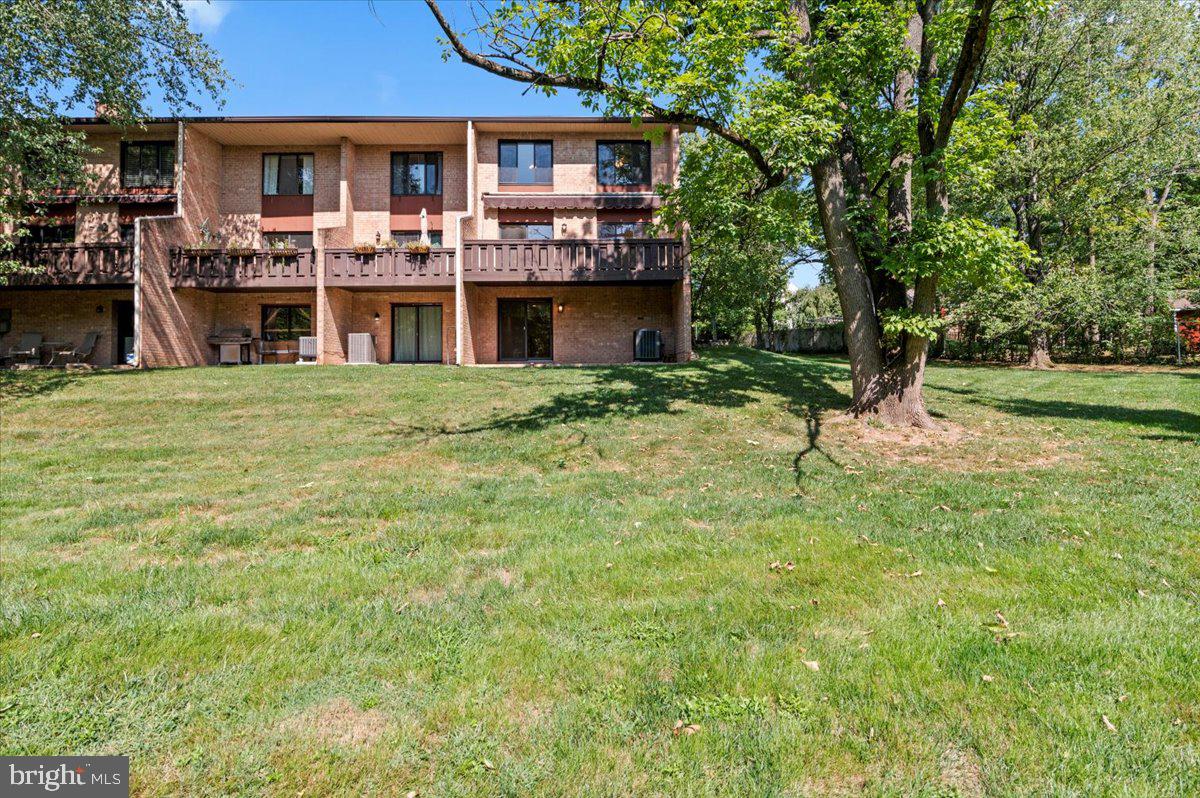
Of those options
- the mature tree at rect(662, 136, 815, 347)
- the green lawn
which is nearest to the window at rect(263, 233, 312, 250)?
the green lawn

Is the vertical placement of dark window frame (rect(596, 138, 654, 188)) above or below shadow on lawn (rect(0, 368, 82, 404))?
above

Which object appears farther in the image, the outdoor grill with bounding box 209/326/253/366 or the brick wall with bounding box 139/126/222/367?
the outdoor grill with bounding box 209/326/253/366

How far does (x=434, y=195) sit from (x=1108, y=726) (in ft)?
74.6

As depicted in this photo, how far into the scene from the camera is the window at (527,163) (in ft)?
68.5

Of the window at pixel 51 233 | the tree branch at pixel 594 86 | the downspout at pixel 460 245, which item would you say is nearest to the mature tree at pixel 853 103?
the tree branch at pixel 594 86

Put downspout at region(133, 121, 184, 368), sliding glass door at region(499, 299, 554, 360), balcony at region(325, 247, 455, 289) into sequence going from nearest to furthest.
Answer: downspout at region(133, 121, 184, 368), balcony at region(325, 247, 455, 289), sliding glass door at region(499, 299, 554, 360)

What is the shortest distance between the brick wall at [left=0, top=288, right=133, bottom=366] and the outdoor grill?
379 cm

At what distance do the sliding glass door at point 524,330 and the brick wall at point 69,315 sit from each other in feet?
45.3

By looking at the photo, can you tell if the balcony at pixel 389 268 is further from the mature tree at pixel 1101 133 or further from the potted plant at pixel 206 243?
the mature tree at pixel 1101 133

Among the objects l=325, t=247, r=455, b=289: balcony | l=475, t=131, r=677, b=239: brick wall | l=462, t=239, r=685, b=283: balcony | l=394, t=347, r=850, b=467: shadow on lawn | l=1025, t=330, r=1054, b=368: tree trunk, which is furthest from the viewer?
l=1025, t=330, r=1054, b=368: tree trunk

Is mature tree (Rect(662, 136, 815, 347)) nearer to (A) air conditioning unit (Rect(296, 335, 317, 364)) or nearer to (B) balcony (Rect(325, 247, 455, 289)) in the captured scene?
(B) balcony (Rect(325, 247, 455, 289))

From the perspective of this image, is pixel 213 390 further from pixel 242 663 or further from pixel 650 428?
pixel 242 663

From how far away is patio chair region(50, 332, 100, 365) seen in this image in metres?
19.3

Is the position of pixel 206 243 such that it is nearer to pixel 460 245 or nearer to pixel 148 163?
pixel 148 163
